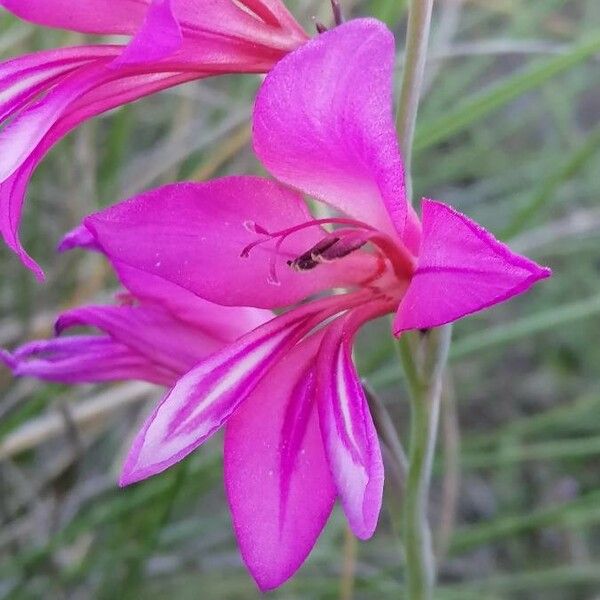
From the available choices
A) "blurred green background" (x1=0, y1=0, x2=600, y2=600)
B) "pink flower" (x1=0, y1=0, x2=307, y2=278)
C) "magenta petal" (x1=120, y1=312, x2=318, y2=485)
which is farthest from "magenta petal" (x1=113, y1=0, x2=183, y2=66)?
"blurred green background" (x1=0, y1=0, x2=600, y2=600)

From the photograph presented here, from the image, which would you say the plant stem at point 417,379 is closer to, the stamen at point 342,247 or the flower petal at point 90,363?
the stamen at point 342,247

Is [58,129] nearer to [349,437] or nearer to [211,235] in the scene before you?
[211,235]

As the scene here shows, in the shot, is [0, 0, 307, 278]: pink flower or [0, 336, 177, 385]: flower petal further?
[0, 336, 177, 385]: flower petal

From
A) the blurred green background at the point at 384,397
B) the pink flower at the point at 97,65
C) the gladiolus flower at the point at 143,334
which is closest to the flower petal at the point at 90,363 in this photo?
the gladiolus flower at the point at 143,334

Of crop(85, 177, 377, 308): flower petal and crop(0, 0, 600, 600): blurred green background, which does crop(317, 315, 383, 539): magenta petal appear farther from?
crop(0, 0, 600, 600): blurred green background

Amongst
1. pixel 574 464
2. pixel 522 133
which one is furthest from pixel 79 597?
pixel 522 133

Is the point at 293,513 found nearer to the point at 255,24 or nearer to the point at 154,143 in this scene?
the point at 255,24

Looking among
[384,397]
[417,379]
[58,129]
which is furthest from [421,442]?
[384,397]
